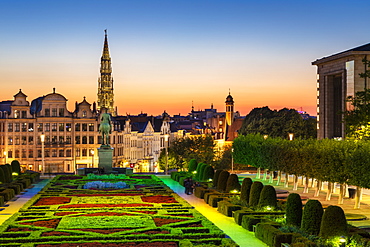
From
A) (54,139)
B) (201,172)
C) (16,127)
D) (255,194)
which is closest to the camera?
(255,194)

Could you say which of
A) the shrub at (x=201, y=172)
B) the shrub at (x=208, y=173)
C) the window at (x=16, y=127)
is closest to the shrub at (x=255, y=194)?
the shrub at (x=208, y=173)

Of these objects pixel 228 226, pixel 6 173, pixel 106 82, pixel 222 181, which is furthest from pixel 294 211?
pixel 106 82

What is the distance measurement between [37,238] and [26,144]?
90.7 meters

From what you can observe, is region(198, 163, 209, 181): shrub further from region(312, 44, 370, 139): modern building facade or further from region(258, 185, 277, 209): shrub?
region(312, 44, 370, 139): modern building facade

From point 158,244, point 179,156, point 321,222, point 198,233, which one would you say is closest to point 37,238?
point 158,244

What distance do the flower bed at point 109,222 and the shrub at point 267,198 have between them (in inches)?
134

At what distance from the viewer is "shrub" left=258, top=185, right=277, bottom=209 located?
31672 millimetres

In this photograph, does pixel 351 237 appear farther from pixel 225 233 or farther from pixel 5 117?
pixel 5 117

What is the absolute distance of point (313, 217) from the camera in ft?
80.2

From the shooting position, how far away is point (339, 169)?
135 ft

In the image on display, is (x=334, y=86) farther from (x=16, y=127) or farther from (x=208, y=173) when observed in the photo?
(x=16, y=127)

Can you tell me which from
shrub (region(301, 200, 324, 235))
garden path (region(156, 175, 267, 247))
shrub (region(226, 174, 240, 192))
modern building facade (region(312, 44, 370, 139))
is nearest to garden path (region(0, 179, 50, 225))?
garden path (region(156, 175, 267, 247))

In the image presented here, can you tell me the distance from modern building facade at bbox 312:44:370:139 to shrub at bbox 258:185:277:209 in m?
42.0

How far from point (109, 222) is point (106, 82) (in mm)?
132656
